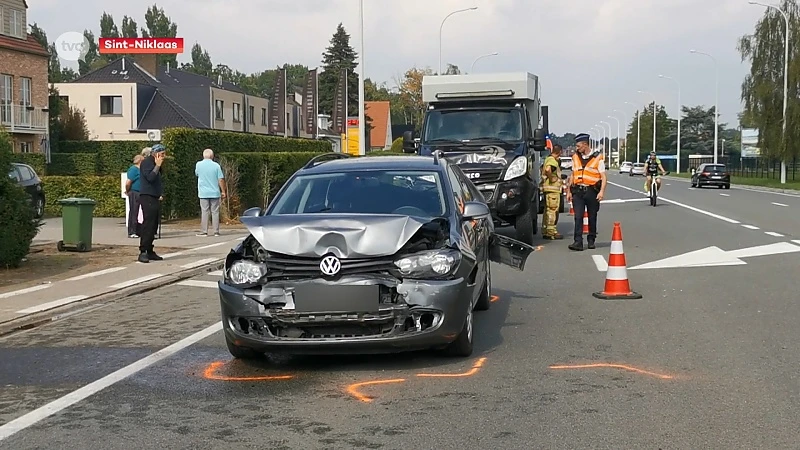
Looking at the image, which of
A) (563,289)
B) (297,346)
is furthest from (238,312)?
(563,289)

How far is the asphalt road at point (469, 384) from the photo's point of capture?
215 inches

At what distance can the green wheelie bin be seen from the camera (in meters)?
16.1

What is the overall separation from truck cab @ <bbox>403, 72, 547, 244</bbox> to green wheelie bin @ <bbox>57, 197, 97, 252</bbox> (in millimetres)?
5636

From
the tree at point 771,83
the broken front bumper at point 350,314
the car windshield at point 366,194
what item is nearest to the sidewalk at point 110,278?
the car windshield at point 366,194

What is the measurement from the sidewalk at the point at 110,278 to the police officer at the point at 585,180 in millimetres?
5637

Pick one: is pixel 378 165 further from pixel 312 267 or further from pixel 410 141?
pixel 410 141

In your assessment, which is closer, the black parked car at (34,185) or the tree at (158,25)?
the black parked car at (34,185)

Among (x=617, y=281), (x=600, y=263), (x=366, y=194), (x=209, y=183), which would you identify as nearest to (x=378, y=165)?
(x=366, y=194)

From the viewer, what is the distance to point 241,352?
24.4ft

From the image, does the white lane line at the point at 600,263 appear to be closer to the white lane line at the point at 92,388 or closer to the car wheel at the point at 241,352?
the white lane line at the point at 92,388

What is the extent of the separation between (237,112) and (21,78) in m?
29.2

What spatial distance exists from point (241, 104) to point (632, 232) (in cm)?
5751

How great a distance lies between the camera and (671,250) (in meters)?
15.6

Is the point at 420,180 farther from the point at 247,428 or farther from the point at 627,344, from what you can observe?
the point at 247,428
